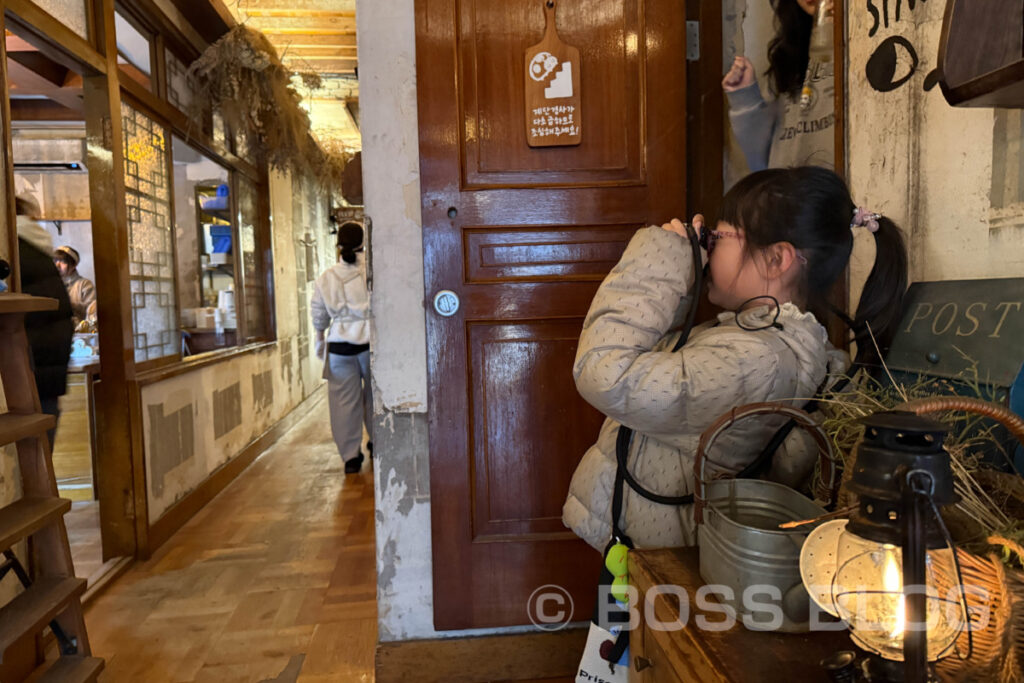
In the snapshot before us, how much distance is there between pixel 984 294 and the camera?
1.05m

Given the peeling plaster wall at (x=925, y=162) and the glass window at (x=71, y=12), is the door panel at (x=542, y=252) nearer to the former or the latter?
the peeling plaster wall at (x=925, y=162)

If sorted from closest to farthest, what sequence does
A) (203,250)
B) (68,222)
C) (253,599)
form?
(253,599)
(203,250)
(68,222)

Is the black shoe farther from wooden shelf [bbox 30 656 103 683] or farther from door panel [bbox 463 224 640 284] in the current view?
door panel [bbox 463 224 640 284]

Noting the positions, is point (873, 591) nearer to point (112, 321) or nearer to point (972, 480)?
point (972, 480)

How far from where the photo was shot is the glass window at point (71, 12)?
7.31 feet

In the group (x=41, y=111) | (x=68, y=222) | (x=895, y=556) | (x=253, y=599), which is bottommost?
(x=253, y=599)

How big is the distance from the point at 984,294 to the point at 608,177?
3.17 feet

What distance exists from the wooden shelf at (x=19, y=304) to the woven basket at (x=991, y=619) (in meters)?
1.93

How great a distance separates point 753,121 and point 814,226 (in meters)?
0.73

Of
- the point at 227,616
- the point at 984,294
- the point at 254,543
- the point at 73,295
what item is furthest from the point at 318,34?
the point at 984,294

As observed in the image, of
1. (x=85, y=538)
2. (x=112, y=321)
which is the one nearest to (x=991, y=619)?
(x=112, y=321)

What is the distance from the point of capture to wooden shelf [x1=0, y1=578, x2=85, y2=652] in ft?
4.87

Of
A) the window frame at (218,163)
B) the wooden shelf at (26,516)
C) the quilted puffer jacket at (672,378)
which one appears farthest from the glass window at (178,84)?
the quilted puffer jacket at (672,378)

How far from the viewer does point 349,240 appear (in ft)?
13.5
